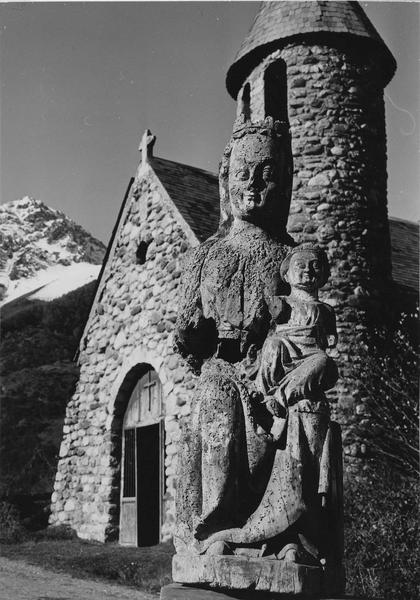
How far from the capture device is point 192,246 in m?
13.6

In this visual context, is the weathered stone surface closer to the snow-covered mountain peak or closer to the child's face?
the child's face

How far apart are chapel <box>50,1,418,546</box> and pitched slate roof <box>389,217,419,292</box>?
12 centimetres

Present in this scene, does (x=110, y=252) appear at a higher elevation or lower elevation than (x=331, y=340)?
higher

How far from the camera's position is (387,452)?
12.1 meters

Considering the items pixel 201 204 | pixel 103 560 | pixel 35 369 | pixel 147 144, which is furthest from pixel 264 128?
pixel 35 369

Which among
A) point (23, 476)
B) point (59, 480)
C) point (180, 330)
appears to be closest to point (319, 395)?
point (180, 330)

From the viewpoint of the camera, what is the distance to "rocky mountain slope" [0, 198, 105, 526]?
61.4 feet

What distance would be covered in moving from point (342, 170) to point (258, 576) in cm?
1052

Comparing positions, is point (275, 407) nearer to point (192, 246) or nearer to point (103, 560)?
point (103, 560)

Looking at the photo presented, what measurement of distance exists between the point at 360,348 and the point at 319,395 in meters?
8.79

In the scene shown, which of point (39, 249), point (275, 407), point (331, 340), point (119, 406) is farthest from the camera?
point (39, 249)

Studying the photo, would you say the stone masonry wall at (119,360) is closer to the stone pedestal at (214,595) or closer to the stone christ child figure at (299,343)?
the stone christ child figure at (299,343)

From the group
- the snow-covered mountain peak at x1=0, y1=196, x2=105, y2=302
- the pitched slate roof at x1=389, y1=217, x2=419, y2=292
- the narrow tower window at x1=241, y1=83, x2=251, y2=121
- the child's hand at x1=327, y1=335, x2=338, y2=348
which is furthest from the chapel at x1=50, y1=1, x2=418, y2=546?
the snow-covered mountain peak at x1=0, y1=196, x2=105, y2=302

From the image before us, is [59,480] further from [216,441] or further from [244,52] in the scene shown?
[216,441]
